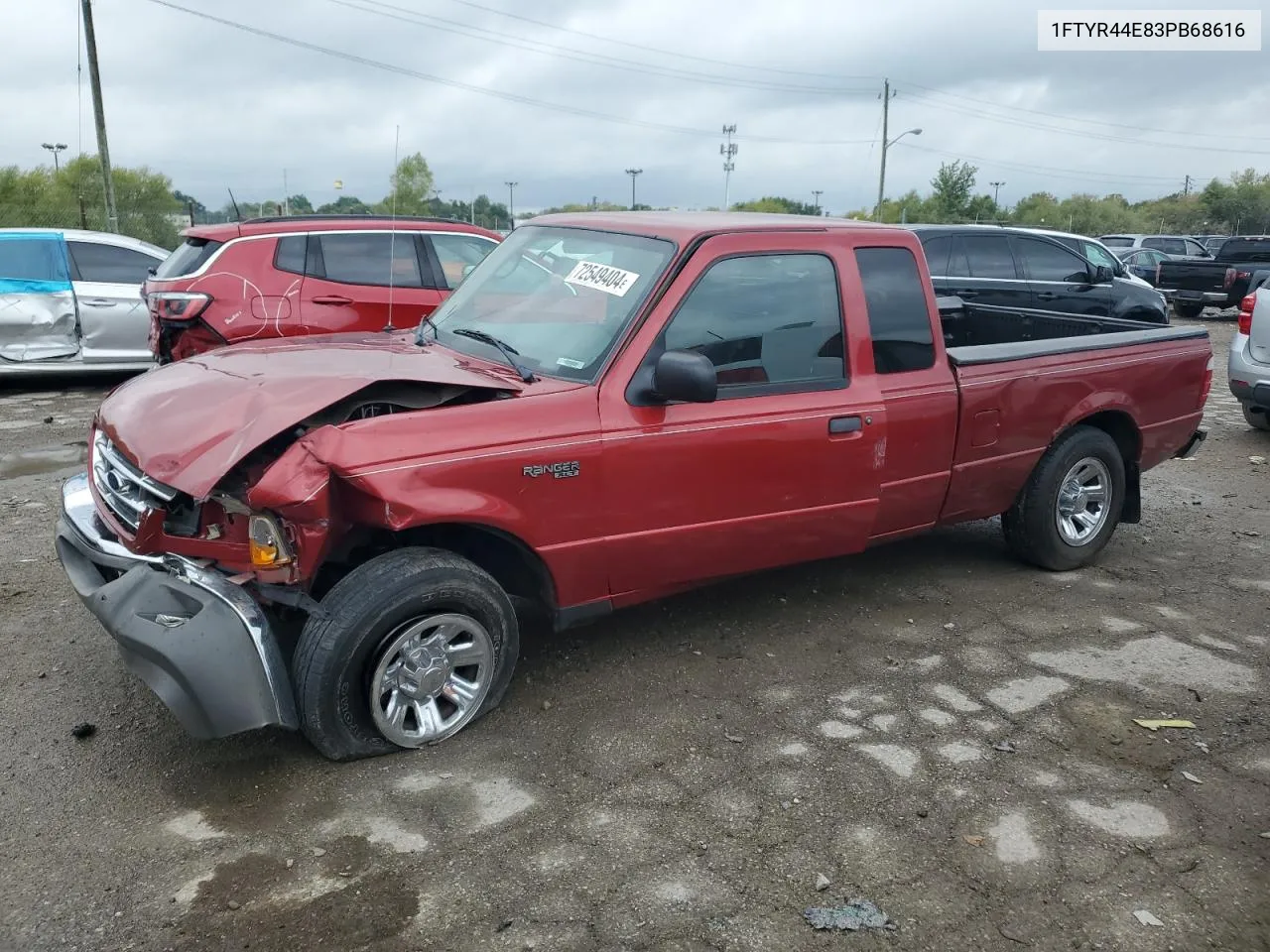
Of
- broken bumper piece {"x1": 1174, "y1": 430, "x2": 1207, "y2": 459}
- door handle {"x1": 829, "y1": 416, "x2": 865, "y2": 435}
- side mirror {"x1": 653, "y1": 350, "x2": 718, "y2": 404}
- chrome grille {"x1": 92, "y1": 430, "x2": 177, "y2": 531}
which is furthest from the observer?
broken bumper piece {"x1": 1174, "y1": 430, "x2": 1207, "y2": 459}

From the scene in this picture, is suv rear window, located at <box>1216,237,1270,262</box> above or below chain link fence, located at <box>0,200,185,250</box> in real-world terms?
below

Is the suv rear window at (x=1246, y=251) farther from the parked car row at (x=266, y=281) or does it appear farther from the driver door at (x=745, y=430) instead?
the driver door at (x=745, y=430)

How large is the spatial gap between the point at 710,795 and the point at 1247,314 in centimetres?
815

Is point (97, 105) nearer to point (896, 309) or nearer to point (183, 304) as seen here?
point (183, 304)

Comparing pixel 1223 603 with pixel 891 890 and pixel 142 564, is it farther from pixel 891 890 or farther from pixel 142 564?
pixel 142 564

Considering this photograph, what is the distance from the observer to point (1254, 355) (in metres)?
9.06

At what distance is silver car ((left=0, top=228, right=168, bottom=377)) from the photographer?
9.88 meters

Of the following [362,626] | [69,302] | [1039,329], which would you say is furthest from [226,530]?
[69,302]

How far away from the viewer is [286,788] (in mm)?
3461

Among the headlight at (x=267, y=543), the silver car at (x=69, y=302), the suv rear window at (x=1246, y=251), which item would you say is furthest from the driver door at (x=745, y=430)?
the suv rear window at (x=1246, y=251)

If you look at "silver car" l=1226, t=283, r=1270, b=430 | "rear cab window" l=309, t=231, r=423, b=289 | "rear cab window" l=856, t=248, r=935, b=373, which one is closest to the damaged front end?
"rear cab window" l=856, t=248, r=935, b=373

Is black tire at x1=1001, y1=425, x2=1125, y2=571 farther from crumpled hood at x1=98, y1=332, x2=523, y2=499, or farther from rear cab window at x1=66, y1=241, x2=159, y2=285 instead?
rear cab window at x1=66, y1=241, x2=159, y2=285

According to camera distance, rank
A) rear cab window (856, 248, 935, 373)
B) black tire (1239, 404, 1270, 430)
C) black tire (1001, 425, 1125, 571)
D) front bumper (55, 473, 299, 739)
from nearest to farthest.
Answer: front bumper (55, 473, 299, 739), rear cab window (856, 248, 935, 373), black tire (1001, 425, 1125, 571), black tire (1239, 404, 1270, 430)

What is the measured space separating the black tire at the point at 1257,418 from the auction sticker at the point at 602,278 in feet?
26.2
